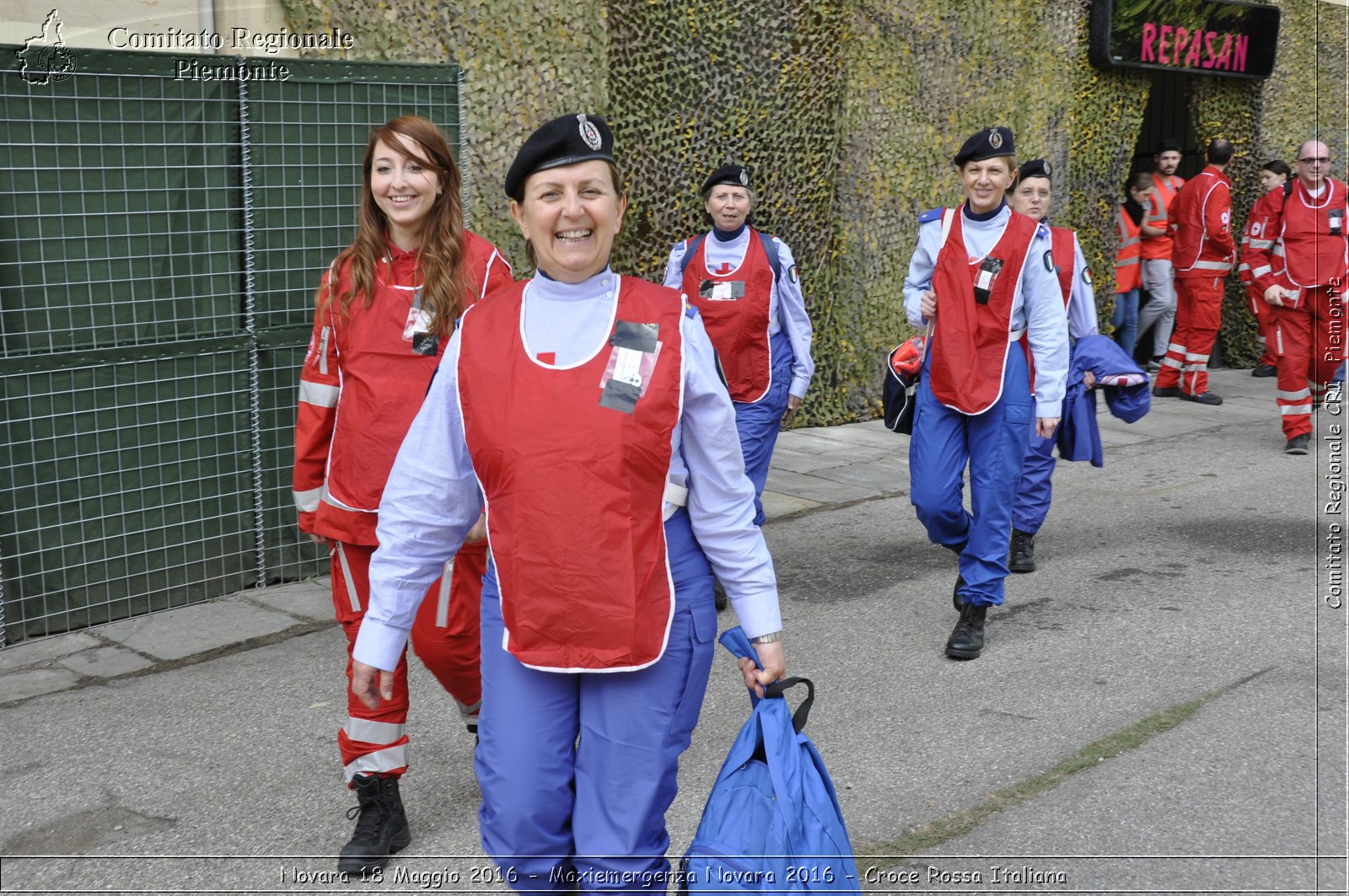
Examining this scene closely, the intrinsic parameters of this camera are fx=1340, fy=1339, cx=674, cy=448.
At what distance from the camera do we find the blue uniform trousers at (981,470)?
550 cm

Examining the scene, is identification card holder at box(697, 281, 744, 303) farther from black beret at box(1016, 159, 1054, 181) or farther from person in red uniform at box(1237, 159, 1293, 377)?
person in red uniform at box(1237, 159, 1293, 377)

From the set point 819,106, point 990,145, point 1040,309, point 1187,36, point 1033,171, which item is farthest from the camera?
point 1187,36

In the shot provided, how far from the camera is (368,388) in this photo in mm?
3680

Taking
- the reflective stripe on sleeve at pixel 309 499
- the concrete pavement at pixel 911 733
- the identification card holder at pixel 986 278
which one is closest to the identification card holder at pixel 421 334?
the reflective stripe on sleeve at pixel 309 499

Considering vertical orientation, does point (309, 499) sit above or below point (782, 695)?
above

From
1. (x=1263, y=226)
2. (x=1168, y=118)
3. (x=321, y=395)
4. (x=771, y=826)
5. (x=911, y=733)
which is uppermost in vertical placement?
(x=1168, y=118)

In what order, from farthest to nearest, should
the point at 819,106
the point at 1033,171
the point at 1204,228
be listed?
the point at 1204,228
the point at 819,106
the point at 1033,171

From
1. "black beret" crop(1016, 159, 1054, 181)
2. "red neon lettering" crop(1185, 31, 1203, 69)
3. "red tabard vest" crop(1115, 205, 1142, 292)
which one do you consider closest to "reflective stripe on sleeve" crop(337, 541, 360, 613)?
"black beret" crop(1016, 159, 1054, 181)

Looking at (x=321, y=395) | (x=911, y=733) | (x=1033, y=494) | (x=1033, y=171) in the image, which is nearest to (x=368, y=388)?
(x=321, y=395)

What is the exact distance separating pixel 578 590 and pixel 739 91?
786 centimetres

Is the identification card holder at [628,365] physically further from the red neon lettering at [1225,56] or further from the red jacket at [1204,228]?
the red neon lettering at [1225,56]

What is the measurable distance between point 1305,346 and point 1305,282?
1.57ft

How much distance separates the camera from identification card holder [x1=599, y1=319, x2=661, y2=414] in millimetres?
2641

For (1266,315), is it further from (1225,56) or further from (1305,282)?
(1225,56)
